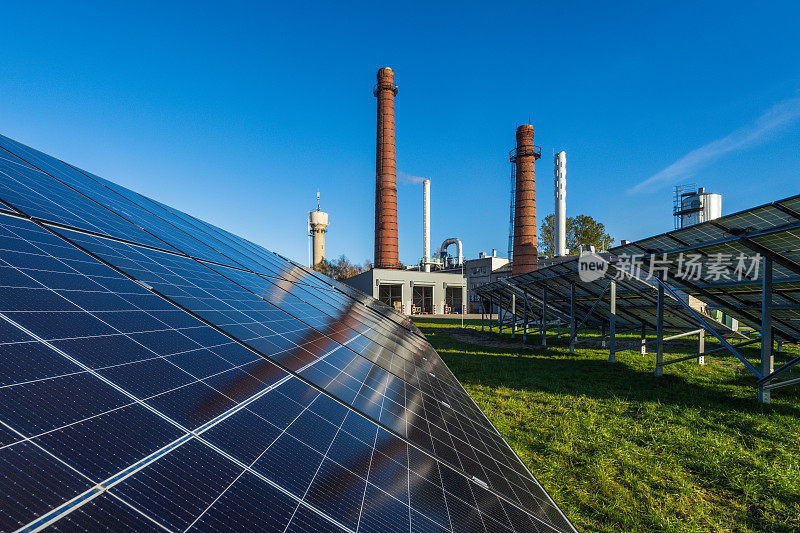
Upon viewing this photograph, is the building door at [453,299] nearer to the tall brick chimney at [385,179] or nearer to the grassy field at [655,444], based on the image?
the tall brick chimney at [385,179]

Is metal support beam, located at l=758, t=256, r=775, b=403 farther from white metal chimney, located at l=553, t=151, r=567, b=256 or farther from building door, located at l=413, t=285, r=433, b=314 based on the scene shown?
building door, located at l=413, t=285, r=433, b=314

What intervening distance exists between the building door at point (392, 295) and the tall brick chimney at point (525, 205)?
17.2 meters

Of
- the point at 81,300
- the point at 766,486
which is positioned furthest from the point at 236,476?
the point at 766,486

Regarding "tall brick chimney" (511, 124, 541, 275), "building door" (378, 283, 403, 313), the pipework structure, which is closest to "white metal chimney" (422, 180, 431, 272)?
"building door" (378, 283, 403, 313)

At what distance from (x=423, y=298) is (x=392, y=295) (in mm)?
6287

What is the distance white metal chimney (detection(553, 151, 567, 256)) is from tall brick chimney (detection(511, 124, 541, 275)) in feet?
34.8

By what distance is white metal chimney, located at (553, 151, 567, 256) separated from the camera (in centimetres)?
5184

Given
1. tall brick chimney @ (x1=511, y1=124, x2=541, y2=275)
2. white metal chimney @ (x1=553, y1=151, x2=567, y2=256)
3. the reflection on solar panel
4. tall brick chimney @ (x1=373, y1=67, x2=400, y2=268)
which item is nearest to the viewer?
the reflection on solar panel

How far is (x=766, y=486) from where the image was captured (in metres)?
5.64

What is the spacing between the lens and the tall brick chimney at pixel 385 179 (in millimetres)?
46000

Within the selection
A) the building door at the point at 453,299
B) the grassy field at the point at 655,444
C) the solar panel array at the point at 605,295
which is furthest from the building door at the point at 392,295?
the grassy field at the point at 655,444

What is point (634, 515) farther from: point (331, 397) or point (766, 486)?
point (331, 397)

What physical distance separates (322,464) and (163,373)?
A: 44.2 inches

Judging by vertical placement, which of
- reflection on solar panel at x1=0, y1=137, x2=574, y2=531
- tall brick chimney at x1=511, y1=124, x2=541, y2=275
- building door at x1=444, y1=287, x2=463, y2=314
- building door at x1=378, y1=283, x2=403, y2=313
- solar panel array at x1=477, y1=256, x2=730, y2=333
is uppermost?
tall brick chimney at x1=511, y1=124, x2=541, y2=275
